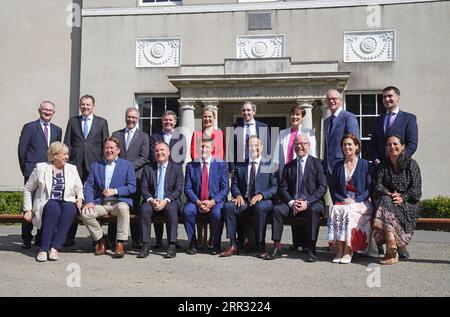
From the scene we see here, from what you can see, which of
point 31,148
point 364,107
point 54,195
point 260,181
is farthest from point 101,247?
point 364,107

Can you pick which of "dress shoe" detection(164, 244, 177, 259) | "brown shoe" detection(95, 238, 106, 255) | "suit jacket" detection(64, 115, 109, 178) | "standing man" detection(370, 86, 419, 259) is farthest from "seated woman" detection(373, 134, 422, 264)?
"suit jacket" detection(64, 115, 109, 178)

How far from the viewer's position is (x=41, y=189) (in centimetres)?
684

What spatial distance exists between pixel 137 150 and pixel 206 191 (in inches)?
53.7

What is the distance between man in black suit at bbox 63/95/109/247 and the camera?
762 cm

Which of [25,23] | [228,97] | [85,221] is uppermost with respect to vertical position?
[25,23]

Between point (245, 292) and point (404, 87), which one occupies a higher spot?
point (404, 87)

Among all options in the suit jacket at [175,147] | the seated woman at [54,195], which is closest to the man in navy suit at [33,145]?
the seated woman at [54,195]

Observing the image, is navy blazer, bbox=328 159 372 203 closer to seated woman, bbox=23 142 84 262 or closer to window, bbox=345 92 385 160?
seated woman, bbox=23 142 84 262

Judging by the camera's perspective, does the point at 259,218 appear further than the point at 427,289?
Yes

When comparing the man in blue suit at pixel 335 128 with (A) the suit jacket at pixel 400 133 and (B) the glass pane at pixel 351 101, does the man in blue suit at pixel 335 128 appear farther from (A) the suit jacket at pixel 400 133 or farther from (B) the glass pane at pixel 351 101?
(B) the glass pane at pixel 351 101

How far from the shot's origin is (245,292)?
4.70m
